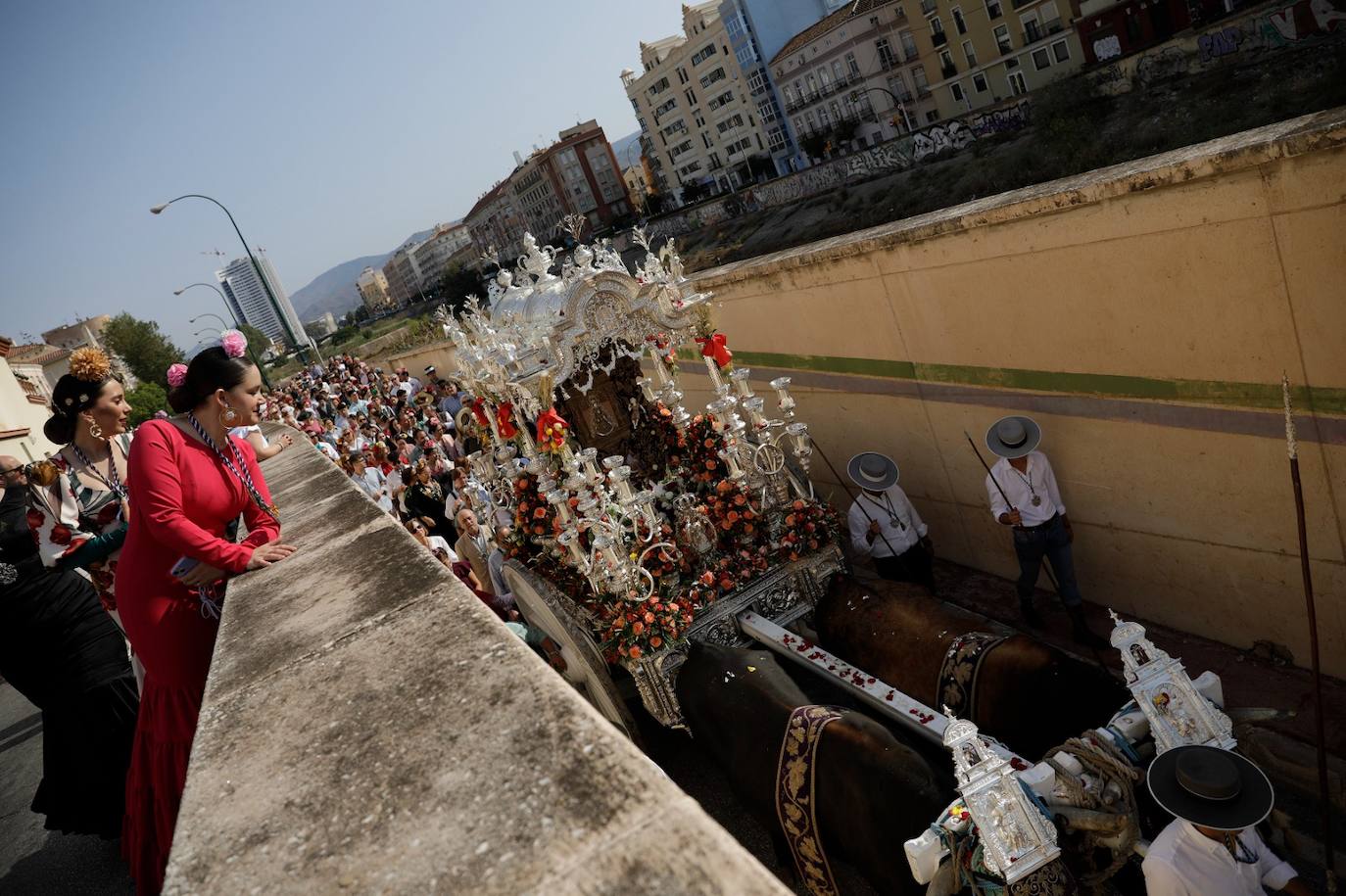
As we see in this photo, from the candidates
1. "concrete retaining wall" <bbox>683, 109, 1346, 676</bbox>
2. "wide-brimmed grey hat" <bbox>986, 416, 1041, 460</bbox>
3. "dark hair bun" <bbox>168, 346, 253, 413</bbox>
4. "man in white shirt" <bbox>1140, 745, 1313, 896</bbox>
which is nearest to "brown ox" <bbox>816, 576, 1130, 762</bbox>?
"man in white shirt" <bbox>1140, 745, 1313, 896</bbox>

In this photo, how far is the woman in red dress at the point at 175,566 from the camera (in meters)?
2.82

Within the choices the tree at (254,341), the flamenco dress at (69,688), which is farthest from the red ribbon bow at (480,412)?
the tree at (254,341)

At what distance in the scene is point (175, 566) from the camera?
9.56 feet

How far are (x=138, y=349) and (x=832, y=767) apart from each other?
3206 inches

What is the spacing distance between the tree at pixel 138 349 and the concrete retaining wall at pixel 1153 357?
76.9 metres

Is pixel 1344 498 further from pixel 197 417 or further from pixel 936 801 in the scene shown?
pixel 197 417

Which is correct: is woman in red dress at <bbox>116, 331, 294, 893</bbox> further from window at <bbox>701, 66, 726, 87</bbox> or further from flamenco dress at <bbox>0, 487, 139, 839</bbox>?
window at <bbox>701, 66, 726, 87</bbox>

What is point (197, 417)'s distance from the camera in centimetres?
306

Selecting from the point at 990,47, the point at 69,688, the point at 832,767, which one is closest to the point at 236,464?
the point at 69,688

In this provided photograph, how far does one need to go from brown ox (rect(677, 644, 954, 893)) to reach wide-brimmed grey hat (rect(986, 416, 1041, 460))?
2257 mm

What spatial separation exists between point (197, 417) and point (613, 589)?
3375 mm

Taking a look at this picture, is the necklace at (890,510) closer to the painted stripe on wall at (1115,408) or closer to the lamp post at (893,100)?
the painted stripe on wall at (1115,408)

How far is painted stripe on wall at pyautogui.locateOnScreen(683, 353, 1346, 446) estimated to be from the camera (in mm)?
4711

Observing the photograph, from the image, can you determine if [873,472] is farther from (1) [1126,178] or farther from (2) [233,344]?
(2) [233,344]
